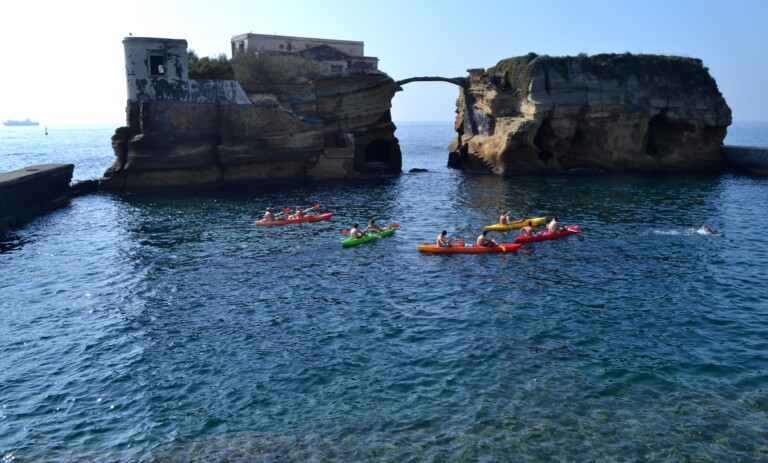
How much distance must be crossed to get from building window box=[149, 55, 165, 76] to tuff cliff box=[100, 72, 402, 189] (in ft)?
7.54

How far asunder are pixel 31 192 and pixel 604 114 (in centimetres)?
4544

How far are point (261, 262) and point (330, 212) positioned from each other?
1120 cm

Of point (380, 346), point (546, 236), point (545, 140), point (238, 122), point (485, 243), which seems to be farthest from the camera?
point (545, 140)

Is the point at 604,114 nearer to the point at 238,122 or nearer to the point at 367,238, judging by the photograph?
the point at 238,122

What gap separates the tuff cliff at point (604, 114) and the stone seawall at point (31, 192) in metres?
Answer: 36.2

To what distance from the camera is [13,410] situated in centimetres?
1438

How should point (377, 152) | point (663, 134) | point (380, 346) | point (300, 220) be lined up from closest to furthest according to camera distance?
point (380, 346) → point (300, 220) → point (663, 134) → point (377, 152)

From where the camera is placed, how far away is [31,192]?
38344 mm

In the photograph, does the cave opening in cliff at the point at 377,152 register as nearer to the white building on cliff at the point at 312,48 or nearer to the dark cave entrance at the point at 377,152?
the dark cave entrance at the point at 377,152

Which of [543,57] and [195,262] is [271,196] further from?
[543,57]

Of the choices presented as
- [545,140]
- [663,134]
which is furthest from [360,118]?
[663,134]

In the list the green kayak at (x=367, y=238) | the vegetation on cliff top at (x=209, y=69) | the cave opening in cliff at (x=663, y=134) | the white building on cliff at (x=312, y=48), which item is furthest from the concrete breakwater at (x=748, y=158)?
the vegetation on cliff top at (x=209, y=69)

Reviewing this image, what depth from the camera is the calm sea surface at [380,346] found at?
12992mm

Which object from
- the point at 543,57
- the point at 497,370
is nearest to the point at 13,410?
the point at 497,370
